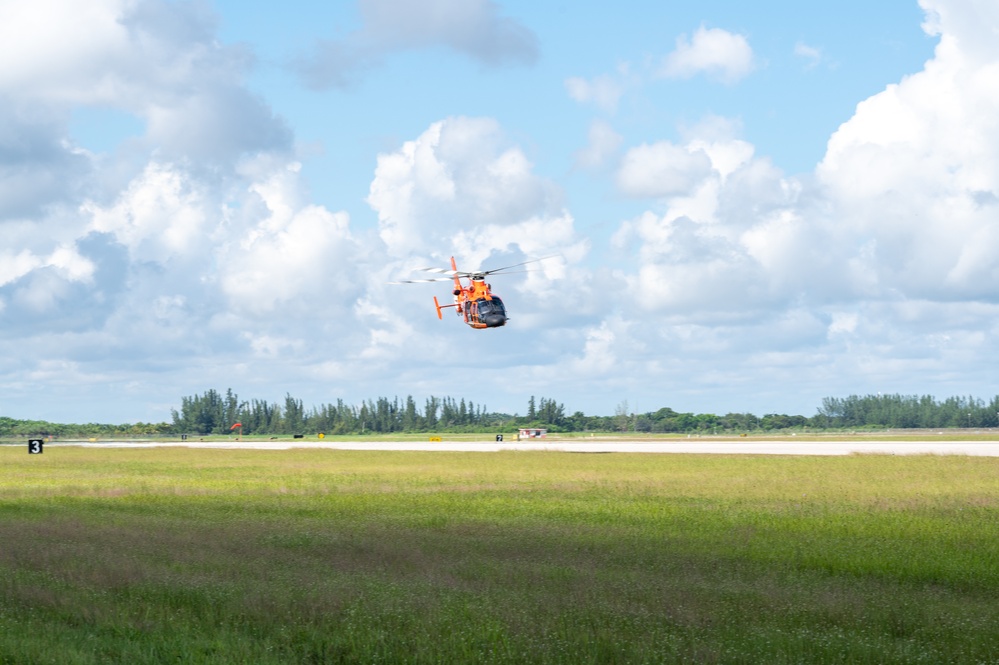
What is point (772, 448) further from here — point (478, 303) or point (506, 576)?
point (506, 576)

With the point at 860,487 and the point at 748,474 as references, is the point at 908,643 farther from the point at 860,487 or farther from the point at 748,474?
the point at 748,474

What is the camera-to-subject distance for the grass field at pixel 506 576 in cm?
1428

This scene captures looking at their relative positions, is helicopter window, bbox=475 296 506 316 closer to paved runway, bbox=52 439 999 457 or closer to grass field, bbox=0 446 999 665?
paved runway, bbox=52 439 999 457

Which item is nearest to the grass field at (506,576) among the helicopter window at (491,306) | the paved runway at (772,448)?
the helicopter window at (491,306)

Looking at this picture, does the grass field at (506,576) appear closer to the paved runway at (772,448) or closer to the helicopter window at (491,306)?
the helicopter window at (491,306)

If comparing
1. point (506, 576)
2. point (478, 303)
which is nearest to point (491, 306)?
point (478, 303)

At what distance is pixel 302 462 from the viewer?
7731 cm

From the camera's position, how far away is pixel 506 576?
19.9 metres

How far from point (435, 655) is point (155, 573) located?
844 centimetres

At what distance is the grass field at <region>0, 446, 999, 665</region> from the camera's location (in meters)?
14.3

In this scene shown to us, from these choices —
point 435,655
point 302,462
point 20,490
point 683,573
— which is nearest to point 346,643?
point 435,655

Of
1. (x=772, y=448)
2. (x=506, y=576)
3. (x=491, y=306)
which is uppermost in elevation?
(x=491, y=306)

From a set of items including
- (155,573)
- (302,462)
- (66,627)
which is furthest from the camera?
(302,462)

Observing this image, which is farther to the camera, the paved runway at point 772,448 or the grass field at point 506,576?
the paved runway at point 772,448
